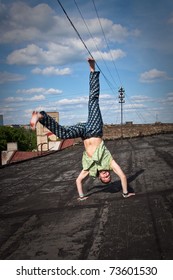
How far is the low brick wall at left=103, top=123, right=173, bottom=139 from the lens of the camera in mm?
39406

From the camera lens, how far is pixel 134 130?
40.4m

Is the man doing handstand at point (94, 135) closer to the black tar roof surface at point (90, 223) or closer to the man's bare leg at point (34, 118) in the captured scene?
the man's bare leg at point (34, 118)

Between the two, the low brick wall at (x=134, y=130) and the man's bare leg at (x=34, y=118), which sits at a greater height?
the man's bare leg at (x=34, y=118)

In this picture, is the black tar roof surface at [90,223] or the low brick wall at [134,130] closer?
the black tar roof surface at [90,223]

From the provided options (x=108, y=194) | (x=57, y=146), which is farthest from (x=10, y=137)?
(x=108, y=194)

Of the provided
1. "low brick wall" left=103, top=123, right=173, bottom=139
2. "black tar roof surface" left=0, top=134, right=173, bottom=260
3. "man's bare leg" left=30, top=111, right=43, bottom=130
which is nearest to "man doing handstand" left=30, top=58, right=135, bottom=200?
"man's bare leg" left=30, top=111, right=43, bottom=130

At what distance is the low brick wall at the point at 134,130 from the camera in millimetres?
39406

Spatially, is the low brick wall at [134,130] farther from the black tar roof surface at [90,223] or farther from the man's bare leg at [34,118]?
the man's bare leg at [34,118]

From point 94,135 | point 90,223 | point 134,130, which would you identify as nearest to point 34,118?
point 94,135

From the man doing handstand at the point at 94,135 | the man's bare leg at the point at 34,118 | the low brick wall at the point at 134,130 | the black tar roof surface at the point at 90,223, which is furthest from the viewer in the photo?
the low brick wall at the point at 134,130

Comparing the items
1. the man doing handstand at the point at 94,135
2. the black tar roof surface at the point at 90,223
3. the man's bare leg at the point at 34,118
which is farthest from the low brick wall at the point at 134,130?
the man's bare leg at the point at 34,118

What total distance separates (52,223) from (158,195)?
2033mm

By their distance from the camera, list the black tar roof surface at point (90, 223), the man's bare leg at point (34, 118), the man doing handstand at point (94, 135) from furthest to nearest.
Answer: the man doing handstand at point (94, 135) < the man's bare leg at point (34, 118) < the black tar roof surface at point (90, 223)
